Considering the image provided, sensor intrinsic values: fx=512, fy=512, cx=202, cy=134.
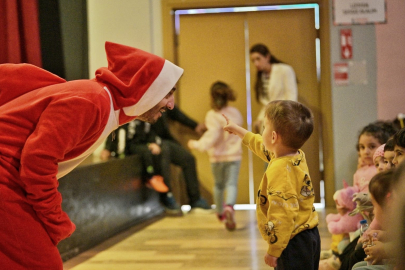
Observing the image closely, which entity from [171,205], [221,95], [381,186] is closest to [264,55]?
[221,95]

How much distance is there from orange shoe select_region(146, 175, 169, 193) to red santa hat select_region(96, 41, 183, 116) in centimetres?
300

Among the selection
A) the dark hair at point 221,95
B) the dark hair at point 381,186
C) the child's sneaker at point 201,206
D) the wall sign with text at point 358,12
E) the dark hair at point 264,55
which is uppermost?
the wall sign with text at point 358,12

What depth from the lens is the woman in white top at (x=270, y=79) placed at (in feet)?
14.7

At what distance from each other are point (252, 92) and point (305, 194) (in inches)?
135

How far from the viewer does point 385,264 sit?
6.12 ft

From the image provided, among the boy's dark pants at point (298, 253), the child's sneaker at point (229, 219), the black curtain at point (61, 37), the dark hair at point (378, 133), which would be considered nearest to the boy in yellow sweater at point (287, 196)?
the boy's dark pants at point (298, 253)

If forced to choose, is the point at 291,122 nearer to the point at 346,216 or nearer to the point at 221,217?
the point at 346,216

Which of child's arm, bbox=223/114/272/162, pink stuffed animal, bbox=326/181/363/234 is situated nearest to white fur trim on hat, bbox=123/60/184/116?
child's arm, bbox=223/114/272/162

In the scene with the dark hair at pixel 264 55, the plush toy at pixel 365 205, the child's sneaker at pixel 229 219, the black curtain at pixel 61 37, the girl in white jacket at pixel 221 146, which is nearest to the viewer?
the plush toy at pixel 365 205

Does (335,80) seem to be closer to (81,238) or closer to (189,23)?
(189,23)

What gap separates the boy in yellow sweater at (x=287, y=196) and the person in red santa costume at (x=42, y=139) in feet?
1.76

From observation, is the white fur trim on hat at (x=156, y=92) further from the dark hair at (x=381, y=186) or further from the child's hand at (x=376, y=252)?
the child's hand at (x=376, y=252)

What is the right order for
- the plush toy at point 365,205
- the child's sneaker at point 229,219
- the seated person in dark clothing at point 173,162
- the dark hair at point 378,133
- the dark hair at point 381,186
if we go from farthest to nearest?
1. the seated person in dark clothing at point 173,162
2. the child's sneaker at point 229,219
3. the dark hair at point 378,133
4. the plush toy at point 365,205
5. the dark hair at point 381,186

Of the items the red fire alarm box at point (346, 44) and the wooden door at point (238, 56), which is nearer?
the red fire alarm box at point (346, 44)
